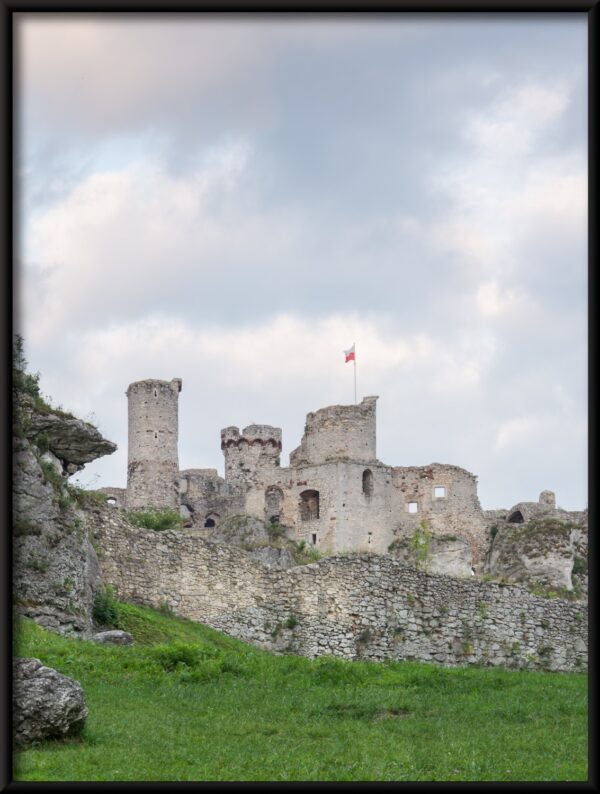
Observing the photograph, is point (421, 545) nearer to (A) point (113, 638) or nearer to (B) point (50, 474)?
(B) point (50, 474)

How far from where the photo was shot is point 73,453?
900 inches

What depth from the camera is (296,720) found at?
45.9ft

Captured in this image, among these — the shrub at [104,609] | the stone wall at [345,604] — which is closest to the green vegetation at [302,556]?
the stone wall at [345,604]

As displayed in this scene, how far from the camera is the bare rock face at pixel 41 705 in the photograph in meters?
11.4

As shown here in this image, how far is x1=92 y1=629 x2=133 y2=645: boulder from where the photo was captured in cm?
1922

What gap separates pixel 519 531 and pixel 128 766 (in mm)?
35202

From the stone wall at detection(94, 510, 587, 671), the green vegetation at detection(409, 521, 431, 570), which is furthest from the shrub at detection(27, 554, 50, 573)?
the green vegetation at detection(409, 521, 431, 570)

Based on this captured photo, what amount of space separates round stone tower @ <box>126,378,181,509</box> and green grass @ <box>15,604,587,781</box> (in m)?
38.8

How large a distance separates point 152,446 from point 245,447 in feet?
28.8

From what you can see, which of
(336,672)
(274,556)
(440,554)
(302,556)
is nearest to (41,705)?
(336,672)

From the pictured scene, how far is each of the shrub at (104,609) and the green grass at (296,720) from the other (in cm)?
80

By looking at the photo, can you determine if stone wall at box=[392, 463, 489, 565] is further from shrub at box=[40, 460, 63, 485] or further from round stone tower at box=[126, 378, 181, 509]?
shrub at box=[40, 460, 63, 485]

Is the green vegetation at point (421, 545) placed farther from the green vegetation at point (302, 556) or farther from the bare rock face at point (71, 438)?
the bare rock face at point (71, 438)

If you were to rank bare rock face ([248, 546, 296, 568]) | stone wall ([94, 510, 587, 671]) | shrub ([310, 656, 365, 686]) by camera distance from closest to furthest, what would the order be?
shrub ([310, 656, 365, 686])
stone wall ([94, 510, 587, 671])
bare rock face ([248, 546, 296, 568])
